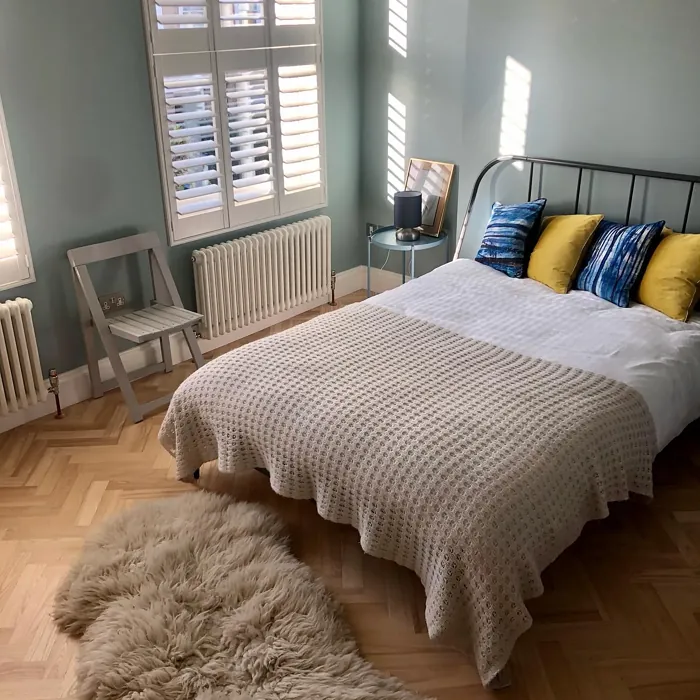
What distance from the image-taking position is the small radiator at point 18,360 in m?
3.10

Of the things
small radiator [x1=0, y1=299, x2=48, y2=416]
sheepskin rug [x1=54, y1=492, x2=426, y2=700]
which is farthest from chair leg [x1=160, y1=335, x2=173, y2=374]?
sheepskin rug [x1=54, y1=492, x2=426, y2=700]

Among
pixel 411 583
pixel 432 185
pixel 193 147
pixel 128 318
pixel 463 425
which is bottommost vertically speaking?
pixel 411 583

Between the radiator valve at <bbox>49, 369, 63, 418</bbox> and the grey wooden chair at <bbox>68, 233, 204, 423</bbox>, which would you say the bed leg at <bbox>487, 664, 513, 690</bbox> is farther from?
the radiator valve at <bbox>49, 369, 63, 418</bbox>

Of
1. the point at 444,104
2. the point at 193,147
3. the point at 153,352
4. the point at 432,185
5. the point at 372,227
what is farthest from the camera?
the point at 372,227

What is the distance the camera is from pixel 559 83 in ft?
11.3

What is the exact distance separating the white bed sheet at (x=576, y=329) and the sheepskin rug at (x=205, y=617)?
112 centimetres

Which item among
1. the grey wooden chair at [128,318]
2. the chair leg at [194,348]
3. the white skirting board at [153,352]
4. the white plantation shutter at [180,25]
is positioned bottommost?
the white skirting board at [153,352]

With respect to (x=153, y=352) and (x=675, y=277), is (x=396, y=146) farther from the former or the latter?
(x=675, y=277)

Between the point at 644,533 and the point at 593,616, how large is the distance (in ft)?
1.60

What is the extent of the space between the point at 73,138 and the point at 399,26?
75.4 inches

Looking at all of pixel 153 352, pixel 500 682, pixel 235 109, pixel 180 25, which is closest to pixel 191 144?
pixel 235 109

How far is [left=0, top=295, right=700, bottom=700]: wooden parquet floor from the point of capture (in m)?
2.03

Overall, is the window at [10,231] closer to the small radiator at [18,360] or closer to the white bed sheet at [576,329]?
the small radiator at [18,360]

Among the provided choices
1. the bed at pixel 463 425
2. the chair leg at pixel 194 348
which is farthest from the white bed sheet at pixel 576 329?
the chair leg at pixel 194 348
